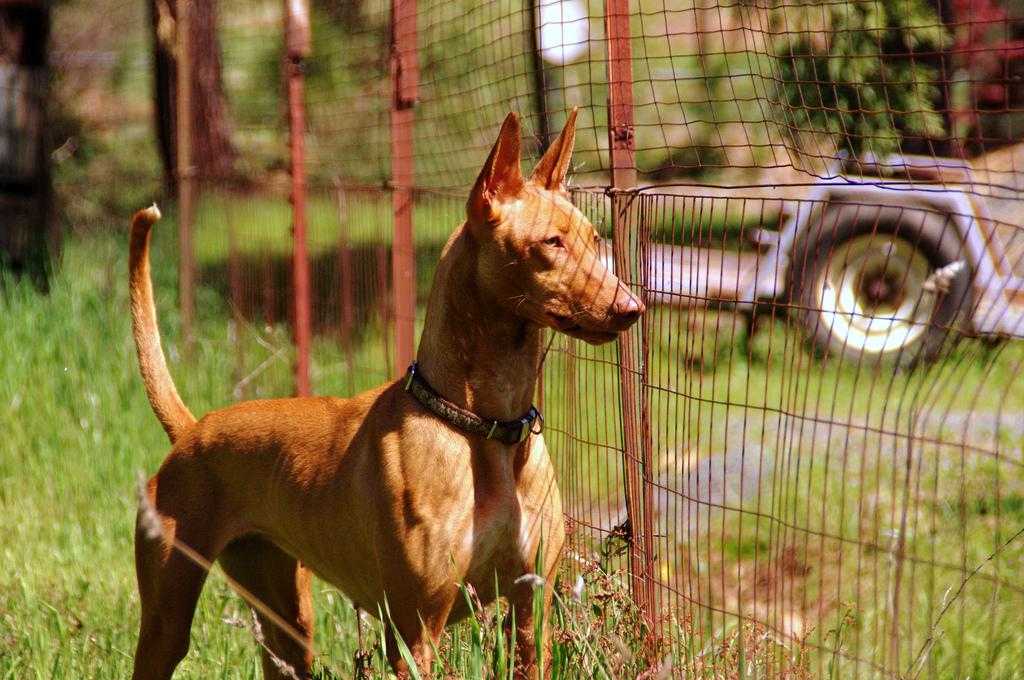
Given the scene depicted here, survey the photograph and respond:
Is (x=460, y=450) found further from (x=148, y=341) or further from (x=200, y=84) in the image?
(x=200, y=84)

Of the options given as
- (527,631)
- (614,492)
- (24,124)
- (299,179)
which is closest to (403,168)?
(299,179)

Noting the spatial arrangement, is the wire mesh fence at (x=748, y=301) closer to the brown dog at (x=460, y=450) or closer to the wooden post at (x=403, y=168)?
the wooden post at (x=403, y=168)

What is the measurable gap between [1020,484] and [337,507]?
10.6ft

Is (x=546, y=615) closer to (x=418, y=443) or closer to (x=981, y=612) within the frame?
(x=418, y=443)

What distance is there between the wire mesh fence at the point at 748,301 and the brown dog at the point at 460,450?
0.30 metres

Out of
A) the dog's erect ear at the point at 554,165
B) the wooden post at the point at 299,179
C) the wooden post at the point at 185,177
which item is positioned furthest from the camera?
the wooden post at the point at 185,177

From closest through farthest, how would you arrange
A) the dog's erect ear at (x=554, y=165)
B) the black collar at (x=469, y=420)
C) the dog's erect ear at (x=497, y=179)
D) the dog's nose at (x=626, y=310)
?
the dog's nose at (x=626, y=310)
the dog's erect ear at (x=497, y=179)
the black collar at (x=469, y=420)
the dog's erect ear at (x=554, y=165)

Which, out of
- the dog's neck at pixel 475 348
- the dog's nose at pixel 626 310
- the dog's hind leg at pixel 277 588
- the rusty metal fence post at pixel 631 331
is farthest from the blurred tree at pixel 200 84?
the dog's nose at pixel 626 310

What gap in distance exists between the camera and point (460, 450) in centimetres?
317

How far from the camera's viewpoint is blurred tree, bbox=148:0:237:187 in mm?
8703

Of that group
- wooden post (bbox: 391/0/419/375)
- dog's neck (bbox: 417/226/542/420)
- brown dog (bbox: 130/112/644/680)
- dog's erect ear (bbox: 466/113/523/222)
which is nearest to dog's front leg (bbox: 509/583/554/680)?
brown dog (bbox: 130/112/644/680)

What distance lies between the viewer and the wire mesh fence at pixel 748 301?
2822 mm

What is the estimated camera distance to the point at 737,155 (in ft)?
46.0

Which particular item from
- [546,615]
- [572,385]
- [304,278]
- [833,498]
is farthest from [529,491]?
[304,278]
